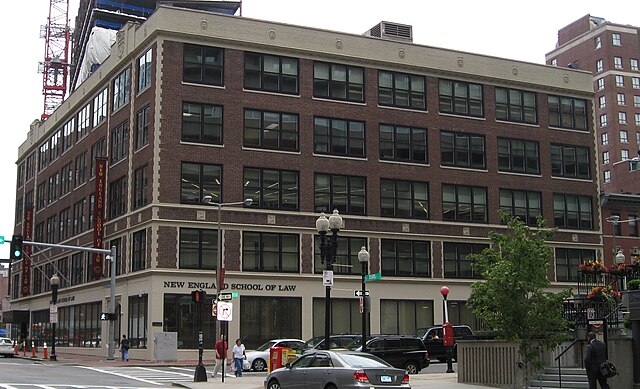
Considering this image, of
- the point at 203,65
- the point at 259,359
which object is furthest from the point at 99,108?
the point at 259,359

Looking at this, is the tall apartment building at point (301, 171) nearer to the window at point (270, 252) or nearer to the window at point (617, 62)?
the window at point (270, 252)

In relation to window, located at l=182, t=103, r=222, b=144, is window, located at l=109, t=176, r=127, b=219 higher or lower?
lower

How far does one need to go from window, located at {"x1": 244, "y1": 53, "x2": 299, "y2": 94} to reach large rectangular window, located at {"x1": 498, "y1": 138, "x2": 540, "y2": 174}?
16.3 meters

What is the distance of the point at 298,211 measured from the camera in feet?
176

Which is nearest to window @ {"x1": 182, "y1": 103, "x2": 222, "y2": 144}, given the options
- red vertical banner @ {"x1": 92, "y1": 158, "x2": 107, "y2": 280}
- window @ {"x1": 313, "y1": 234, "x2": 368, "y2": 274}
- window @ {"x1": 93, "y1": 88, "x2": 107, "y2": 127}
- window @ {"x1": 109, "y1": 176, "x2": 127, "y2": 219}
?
window @ {"x1": 109, "y1": 176, "x2": 127, "y2": 219}

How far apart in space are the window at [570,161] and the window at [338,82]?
16.3 metres

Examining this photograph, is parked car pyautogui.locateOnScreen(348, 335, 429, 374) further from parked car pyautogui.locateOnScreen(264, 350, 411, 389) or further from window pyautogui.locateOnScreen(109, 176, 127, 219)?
window pyautogui.locateOnScreen(109, 176, 127, 219)

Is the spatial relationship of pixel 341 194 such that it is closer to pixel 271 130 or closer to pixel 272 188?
pixel 272 188

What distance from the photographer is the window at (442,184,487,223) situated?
193 feet

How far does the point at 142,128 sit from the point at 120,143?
188 inches

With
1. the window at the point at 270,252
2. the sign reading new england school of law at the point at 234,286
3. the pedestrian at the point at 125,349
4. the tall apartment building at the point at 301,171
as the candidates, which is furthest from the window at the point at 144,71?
the pedestrian at the point at 125,349

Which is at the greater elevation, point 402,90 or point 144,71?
point 144,71

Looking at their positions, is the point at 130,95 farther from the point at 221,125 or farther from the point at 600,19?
the point at 600,19

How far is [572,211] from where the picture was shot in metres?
63.3
